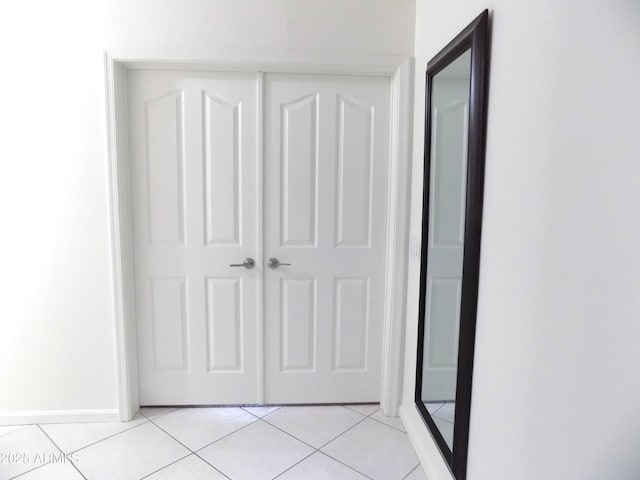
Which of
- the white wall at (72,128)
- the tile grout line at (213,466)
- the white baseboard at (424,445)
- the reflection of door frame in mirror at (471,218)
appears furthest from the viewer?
the white wall at (72,128)

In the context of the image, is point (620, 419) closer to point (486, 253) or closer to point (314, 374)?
point (486, 253)

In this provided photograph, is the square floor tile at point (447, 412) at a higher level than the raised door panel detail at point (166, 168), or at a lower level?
lower

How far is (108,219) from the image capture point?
2.16 m

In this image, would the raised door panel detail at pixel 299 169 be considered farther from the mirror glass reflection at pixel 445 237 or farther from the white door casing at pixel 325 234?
the mirror glass reflection at pixel 445 237

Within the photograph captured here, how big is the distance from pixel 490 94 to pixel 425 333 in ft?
3.84

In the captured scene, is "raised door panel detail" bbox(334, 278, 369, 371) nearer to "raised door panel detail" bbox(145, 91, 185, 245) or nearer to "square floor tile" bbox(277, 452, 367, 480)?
"square floor tile" bbox(277, 452, 367, 480)

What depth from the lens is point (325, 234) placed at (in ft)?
7.68

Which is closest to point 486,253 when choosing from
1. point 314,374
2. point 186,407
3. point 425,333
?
point 425,333

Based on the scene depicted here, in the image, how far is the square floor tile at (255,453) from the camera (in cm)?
190

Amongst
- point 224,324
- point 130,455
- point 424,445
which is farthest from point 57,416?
A: point 424,445

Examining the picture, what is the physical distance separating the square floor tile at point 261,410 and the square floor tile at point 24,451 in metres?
0.99

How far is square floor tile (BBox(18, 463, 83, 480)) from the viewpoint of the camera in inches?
72.3

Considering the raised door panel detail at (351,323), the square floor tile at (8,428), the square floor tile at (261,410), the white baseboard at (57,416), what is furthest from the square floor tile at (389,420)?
the square floor tile at (8,428)

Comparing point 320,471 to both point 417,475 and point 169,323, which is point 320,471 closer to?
point 417,475
